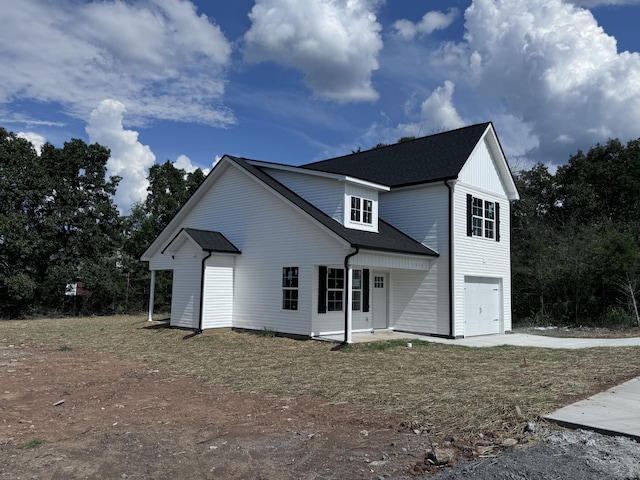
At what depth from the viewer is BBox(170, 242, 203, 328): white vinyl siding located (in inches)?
674

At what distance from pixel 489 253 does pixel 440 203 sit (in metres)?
3.07

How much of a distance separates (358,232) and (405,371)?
244 inches

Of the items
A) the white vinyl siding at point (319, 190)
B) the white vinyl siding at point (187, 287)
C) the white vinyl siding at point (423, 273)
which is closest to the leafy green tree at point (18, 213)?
the white vinyl siding at point (187, 287)

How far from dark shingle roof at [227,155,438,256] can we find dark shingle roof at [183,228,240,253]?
265 cm

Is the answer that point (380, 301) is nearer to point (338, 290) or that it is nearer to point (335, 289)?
point (338, 290)

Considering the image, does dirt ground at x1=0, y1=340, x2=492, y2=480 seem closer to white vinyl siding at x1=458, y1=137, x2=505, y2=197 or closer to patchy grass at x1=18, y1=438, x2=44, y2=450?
patchy grass at x1=18, y1=438, x2=44, y2=450

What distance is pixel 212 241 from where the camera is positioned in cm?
1727

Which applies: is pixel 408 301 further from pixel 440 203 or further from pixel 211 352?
pixel 211 352

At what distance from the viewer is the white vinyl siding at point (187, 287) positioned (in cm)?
1711

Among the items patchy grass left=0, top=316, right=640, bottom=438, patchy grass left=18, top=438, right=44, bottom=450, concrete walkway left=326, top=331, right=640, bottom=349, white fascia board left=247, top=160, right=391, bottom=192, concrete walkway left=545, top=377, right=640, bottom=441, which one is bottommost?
patchy grass left=18, top=438, right=44, bottom=450

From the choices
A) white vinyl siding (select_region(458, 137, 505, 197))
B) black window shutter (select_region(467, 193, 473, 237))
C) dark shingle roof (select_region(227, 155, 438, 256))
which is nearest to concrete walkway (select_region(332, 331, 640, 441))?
dark shingle roof (select_region(227, 155, 438, 256))

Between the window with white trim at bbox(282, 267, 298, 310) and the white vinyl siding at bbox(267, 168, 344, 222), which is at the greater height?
the white vinyl siding at bbox(267, 168, 344, 222)

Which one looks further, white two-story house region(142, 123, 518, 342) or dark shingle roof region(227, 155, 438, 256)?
white two-story house region(142, 123, 518, 342)

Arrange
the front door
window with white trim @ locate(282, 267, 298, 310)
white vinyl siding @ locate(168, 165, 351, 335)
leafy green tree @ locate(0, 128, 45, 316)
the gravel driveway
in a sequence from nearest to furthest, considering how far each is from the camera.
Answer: the gravel driveway < white vinyl siding @ locate(168, 165, 351, 335) < window with white trim @ locate(282, 267, 298, 310) < the front door < leafy green tree @ locate(0, 128, 45, 316)
